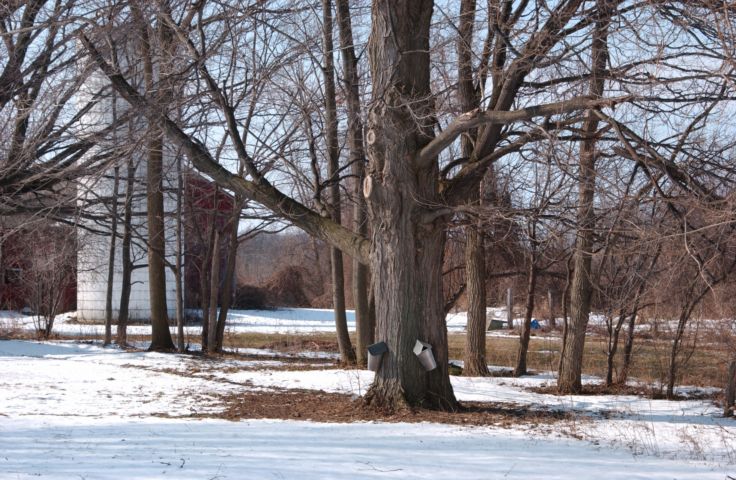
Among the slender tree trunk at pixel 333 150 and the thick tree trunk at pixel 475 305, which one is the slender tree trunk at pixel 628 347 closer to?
the thick tree trunk at pixel 475 305

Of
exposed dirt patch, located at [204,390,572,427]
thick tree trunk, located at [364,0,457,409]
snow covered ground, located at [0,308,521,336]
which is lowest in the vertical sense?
A: exposed dirt patch, located at [204,390,572,427]

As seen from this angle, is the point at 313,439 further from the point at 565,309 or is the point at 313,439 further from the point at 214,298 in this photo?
the point at 214,298

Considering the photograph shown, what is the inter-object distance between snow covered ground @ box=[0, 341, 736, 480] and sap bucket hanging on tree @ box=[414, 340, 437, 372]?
1.06 m

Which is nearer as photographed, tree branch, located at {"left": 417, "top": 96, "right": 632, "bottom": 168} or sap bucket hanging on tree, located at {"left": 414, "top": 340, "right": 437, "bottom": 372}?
tree branch, located at {"left": 417, "top": 96, "right": 632, "bottom": 168}

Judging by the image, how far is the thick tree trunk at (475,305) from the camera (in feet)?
46.6

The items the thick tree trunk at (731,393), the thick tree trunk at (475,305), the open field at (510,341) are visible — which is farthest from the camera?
the thick tree trunk at (475,305)

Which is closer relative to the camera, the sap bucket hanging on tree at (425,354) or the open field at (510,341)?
the sap bucket hanging on tree at (425,354)

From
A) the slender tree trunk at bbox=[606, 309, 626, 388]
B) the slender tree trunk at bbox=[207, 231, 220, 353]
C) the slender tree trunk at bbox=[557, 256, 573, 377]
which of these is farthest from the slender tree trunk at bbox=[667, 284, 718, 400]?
the slender tree trunk at bbox=[207, 231, 220, 353]

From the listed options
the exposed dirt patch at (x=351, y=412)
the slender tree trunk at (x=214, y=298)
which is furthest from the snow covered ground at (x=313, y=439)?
the slender tree trunk at (x=214, y=298)

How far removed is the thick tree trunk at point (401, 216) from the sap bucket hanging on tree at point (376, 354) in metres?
0.07

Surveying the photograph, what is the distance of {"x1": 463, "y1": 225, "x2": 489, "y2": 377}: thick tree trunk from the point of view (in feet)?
46.6

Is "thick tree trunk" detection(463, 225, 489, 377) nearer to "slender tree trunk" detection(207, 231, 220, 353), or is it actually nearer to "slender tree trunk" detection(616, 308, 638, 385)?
"slender tree trunk" detection(616, 308, 638, 385)

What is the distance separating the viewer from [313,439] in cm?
707

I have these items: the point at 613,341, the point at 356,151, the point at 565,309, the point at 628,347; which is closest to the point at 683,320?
the point at 628,347
